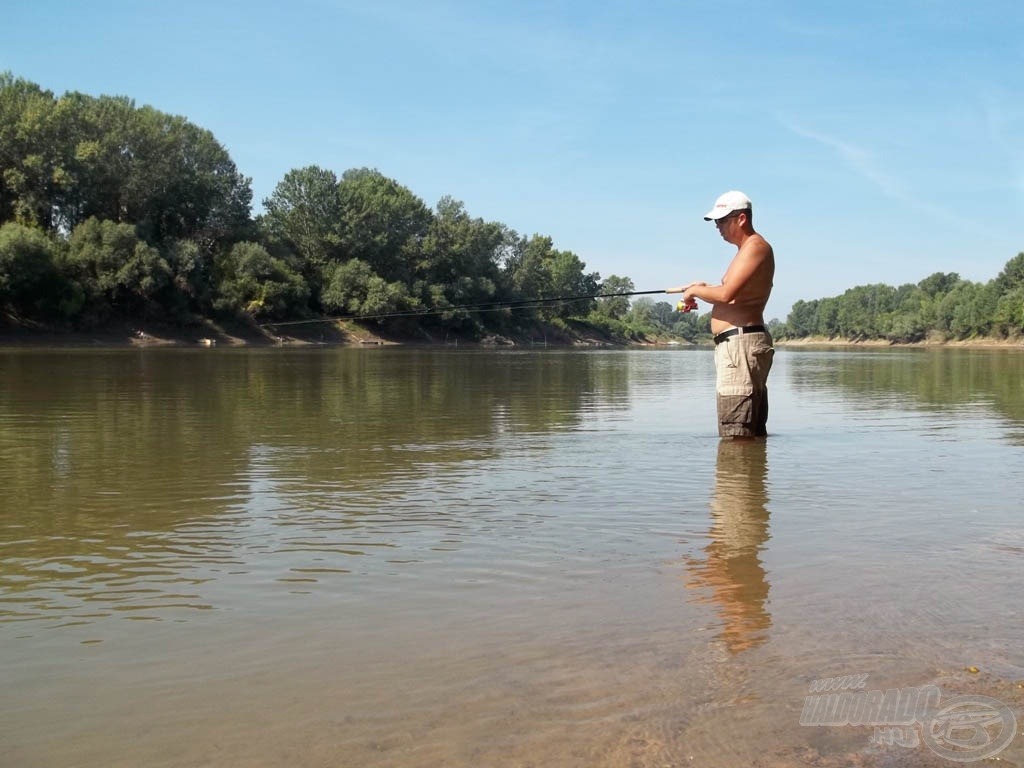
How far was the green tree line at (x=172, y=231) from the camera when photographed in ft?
204

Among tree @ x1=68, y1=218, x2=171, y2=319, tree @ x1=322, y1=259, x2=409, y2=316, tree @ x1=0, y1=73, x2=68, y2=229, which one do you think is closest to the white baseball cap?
tree @ x1=68, y1=218, x2=171, y2=319

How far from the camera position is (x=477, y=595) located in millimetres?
4410

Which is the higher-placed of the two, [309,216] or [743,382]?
[309,216]

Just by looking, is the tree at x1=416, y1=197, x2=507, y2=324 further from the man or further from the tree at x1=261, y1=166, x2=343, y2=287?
the man

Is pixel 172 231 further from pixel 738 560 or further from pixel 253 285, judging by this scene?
Result: pixel 738 560

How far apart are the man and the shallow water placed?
38.2 inches

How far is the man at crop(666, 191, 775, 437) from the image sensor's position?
1005 cm

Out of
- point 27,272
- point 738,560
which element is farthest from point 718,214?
point 27,272

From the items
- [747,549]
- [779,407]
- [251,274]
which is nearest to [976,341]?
[251,274]

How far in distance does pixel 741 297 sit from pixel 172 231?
2916 inches

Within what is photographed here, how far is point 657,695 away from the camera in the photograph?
323 centimetres

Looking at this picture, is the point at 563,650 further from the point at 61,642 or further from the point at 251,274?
the point at 251,274

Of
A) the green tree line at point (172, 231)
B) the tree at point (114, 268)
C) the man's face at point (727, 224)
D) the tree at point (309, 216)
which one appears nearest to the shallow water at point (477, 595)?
the man's face at point (727, 224)

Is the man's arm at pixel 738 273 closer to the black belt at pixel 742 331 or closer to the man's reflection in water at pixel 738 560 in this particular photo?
the black belt at pixel 742 331
